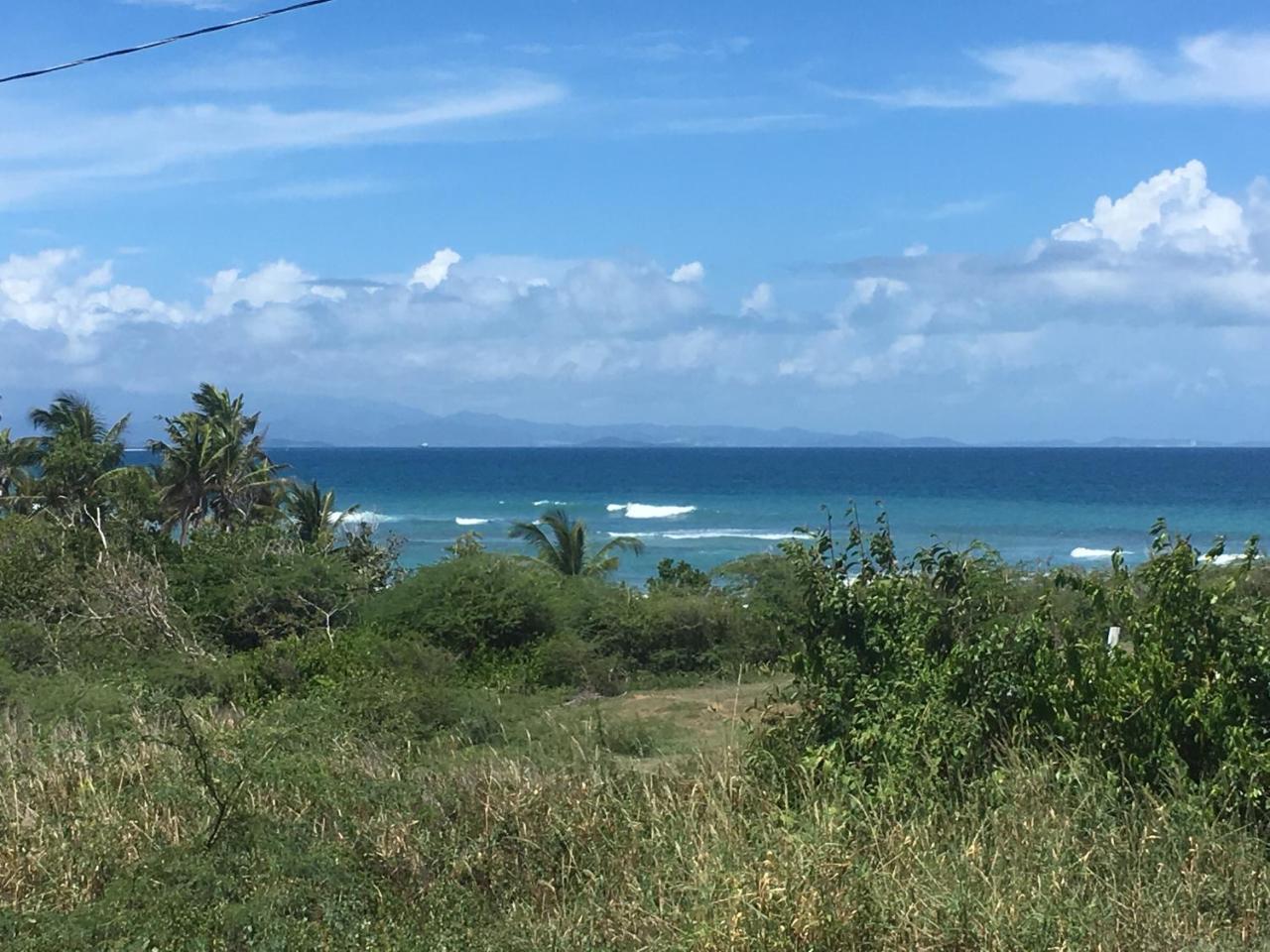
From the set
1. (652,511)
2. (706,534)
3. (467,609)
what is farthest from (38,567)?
(652,511)

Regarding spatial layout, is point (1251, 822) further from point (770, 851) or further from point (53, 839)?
point (53, 839)

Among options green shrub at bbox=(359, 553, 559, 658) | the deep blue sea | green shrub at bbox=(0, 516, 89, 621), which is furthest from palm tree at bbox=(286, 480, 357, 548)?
green shrub at bbox=(359, 553, 559, 658)

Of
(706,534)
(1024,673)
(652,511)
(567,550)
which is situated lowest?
(706,534)

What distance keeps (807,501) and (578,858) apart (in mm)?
95177

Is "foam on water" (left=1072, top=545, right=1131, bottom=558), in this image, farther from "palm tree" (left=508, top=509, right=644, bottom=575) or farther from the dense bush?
the dense bush

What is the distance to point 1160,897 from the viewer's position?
5645mm

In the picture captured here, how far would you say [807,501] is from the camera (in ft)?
332

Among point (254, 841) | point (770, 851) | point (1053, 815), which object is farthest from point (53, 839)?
point (1053, 815)

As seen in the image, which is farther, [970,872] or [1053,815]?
[1053,815]

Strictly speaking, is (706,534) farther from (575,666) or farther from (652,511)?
(575,666)

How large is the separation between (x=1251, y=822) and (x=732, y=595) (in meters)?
16.4

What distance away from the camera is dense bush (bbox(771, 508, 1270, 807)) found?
673cm

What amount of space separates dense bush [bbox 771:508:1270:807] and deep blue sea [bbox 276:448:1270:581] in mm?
32577

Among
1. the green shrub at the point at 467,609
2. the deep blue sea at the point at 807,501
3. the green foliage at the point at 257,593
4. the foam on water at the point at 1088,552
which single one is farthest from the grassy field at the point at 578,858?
the foam on water at the point at 1088,552
